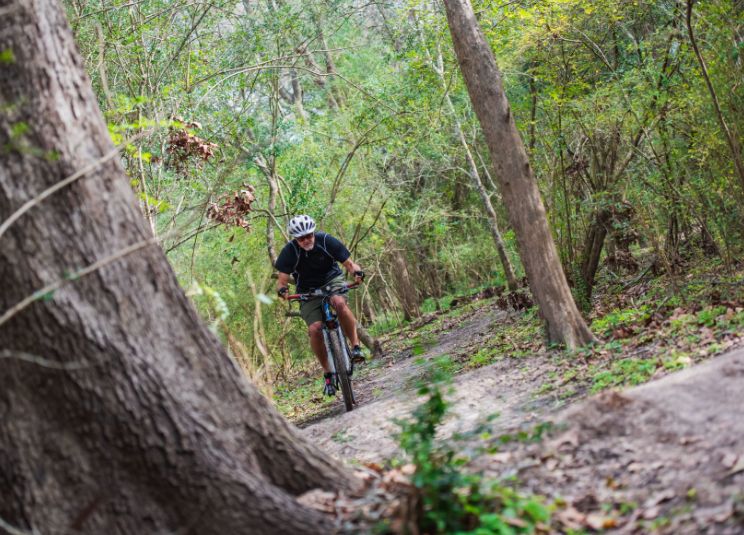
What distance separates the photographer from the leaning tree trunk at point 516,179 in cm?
873

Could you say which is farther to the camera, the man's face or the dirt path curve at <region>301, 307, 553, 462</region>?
the man's face

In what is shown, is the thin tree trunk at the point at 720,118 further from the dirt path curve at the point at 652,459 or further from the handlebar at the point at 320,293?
the handlebar at the point at 320,293

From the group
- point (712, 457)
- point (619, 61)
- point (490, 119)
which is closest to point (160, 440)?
point (712, 457)

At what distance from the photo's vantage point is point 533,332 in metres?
10.8

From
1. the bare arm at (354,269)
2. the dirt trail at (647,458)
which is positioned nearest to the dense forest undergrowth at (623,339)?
the dirt trail at (647,458)

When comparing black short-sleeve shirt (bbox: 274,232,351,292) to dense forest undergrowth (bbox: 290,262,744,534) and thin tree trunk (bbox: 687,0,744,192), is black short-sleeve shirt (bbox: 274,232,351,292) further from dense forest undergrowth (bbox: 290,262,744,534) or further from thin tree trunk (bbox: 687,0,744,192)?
thin tree trunk (bbox: 687,0,744,192)

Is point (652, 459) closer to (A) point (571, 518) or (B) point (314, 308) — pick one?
(A) point (571, 518)

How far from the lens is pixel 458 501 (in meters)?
3.72

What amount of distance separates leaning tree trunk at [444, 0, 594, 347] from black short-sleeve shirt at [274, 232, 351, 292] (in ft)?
6.36

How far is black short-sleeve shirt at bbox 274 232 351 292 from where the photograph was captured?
912cm

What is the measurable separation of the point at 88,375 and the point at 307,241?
5.39 m

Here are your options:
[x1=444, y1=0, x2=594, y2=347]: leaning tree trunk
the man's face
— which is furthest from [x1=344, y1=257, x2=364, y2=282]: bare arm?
[x1=444, y1=0, x2=594, y2=347]: leaning tree trunk

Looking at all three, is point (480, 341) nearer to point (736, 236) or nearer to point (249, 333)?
point (736, 236)

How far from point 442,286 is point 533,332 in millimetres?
20899
